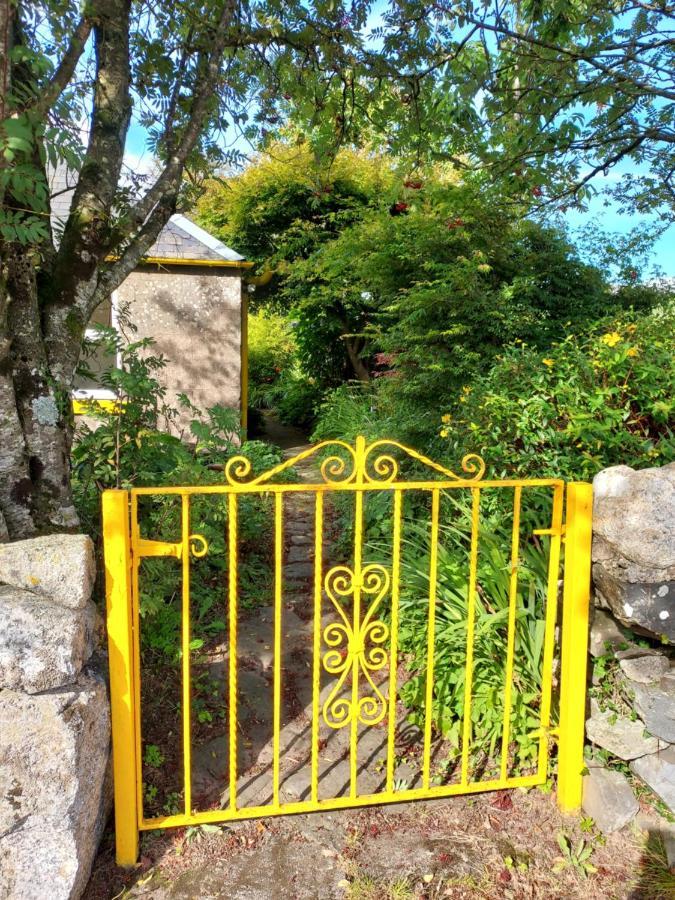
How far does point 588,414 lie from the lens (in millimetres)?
3111

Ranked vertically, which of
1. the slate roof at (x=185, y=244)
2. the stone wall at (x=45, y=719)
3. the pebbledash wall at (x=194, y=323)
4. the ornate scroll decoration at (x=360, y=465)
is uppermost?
the slate roof at (x=185, y=244)

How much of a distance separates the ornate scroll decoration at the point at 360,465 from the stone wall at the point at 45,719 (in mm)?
675

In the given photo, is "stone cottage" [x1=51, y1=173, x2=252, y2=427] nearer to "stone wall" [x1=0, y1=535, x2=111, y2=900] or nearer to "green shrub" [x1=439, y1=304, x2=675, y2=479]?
"green shrub" [x1=439, y1=304, x2=675, y2=479]

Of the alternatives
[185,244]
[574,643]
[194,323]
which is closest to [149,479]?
[574,643]

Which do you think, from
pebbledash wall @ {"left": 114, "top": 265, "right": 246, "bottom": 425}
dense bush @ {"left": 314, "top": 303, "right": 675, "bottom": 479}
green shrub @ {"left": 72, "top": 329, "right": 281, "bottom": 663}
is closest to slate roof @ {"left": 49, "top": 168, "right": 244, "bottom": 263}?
pebbledash wall @ {"left": 114, "top": 265, "right": 246, "bottom": 425}

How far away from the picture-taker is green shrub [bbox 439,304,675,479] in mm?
3072

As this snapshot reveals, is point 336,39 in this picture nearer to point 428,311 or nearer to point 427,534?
point 428,311

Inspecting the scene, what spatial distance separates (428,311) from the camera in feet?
20.3

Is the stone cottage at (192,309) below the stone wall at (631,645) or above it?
above

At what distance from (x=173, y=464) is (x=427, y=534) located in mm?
1750

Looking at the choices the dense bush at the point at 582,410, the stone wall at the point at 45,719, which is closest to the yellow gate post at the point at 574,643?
the dense bush at the point at 582,410

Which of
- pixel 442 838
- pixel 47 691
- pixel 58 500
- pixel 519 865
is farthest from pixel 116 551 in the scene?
pixel 519 865

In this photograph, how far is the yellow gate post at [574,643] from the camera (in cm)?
243

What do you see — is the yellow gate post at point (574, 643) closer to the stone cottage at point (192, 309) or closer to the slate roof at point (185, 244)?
the stone cottage at point (192, 309)
